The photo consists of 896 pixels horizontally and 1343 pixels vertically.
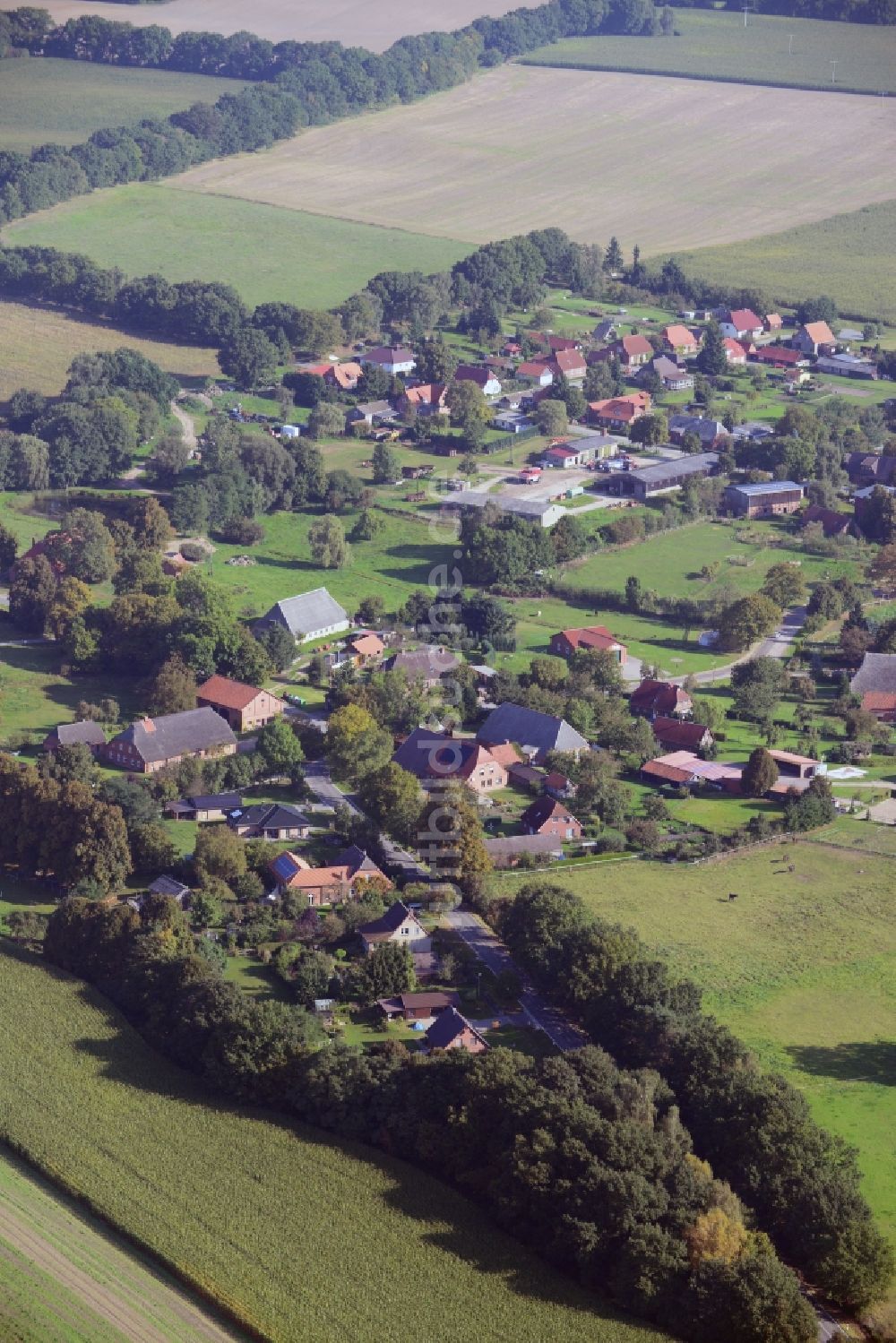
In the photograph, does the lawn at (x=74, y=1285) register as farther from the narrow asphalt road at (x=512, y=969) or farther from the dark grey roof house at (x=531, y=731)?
the dark grey roof house at (x=531, y=731)

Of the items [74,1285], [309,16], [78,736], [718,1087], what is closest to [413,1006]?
[718,1087]

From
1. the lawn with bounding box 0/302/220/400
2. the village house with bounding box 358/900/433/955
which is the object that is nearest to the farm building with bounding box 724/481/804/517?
the lawn with bounding box 0/302/220/400

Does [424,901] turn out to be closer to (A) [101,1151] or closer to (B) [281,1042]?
(B) [281,1042]

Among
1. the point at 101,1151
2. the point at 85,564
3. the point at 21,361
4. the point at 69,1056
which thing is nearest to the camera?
the point at 101,1151

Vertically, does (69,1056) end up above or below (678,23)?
below

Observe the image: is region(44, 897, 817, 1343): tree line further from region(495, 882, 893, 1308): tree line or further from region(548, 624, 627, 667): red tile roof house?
region(548, 624, 627, 667): red tile roof house

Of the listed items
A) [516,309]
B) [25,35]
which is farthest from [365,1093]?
[25,35]

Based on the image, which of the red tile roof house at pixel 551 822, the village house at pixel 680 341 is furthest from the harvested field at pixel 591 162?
the red tile roof house at pixel 551 822

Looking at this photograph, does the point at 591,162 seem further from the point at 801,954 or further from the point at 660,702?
the point at 801,954
